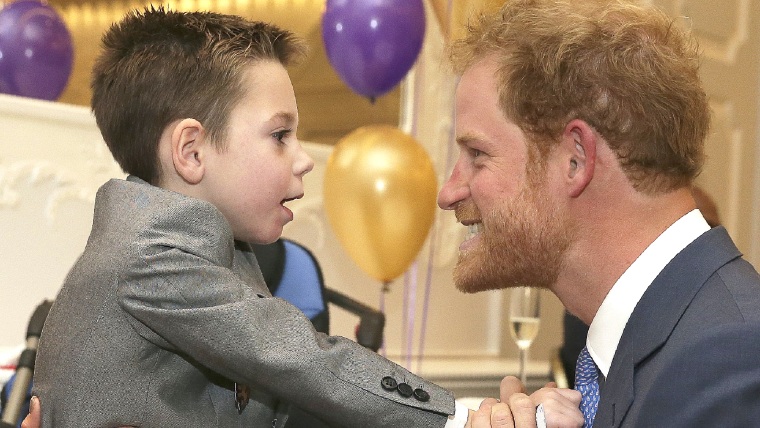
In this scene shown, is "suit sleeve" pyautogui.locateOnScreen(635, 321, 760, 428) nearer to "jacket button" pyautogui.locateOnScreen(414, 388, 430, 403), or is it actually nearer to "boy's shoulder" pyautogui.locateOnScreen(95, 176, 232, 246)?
"jacket button" pyautogui.locateOnScreen(414, 388, 430, 403)

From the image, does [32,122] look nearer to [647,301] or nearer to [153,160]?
[153,160]

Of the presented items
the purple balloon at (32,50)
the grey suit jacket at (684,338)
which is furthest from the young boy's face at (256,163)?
the purple balloon at (32,50)

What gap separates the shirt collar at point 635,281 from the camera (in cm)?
Result: 123

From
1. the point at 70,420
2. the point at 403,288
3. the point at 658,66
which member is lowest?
the point at 403,288

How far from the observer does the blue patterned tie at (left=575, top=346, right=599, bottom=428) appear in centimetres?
129

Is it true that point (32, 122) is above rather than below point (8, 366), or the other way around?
above

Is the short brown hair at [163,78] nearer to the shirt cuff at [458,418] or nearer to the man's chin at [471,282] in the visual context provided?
the man's chin at [471,282]

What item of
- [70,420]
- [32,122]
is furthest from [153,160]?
[32,122]

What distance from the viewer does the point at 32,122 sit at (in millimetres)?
2969

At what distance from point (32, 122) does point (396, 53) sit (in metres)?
1.15

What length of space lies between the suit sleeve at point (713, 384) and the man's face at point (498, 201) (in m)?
0.34

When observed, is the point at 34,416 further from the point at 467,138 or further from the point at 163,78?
the point at 467,138

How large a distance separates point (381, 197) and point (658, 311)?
1908mm

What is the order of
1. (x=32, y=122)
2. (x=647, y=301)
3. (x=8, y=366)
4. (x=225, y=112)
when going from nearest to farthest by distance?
(x=647, y=301)
(x=225, y=112)
(x=8, y=366)
(x=32, y=122)
